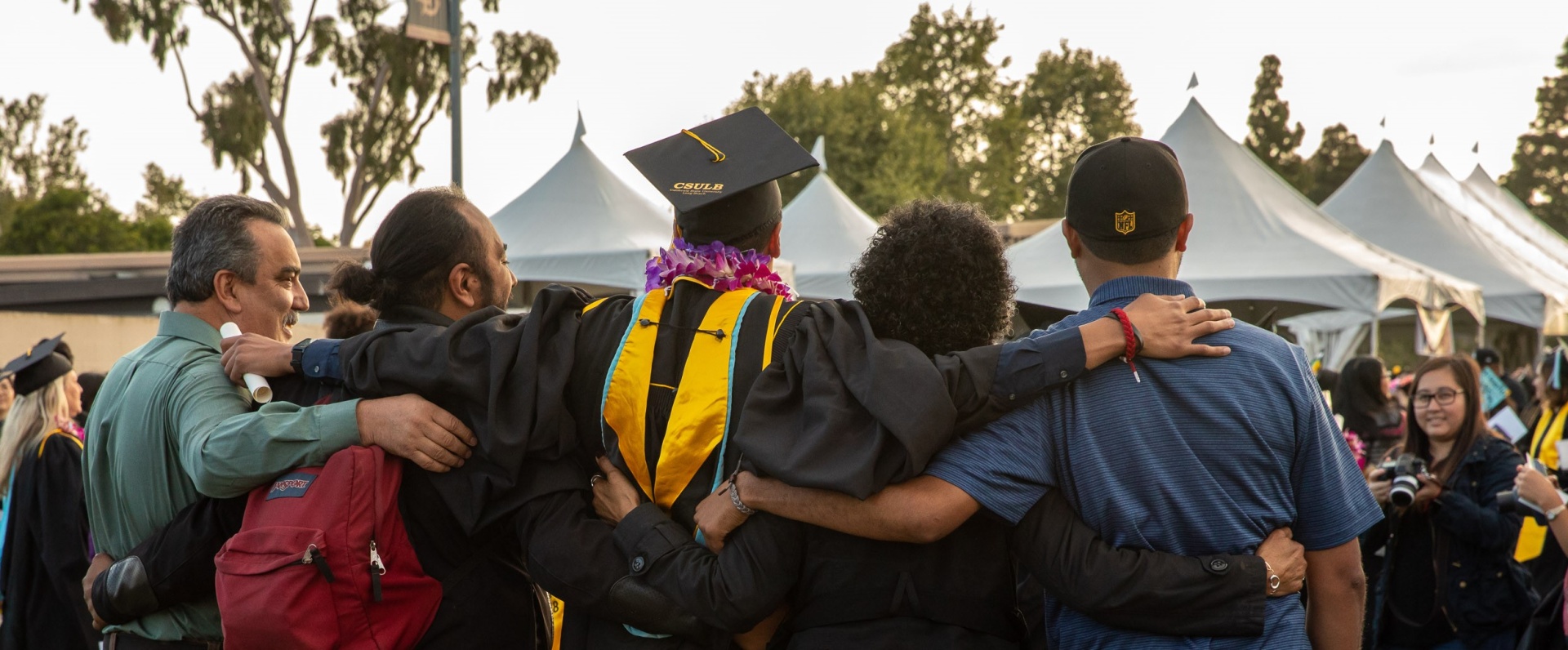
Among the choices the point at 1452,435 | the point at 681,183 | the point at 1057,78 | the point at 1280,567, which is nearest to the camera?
the point at 1280,567

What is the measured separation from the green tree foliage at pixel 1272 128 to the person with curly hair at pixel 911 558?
2422 inches

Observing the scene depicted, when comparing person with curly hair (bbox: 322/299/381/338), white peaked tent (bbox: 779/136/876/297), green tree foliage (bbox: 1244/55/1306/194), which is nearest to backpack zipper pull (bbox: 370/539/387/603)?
person with curly hair (bbox: 322/299/381/338)

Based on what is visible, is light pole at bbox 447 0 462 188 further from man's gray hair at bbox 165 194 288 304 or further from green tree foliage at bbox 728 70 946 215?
green tree foliage at bbox 728 70 946 215

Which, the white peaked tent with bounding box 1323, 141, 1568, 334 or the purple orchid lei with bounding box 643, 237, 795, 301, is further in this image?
the white peaked tent with bounding box 1323, 141, 1568, 334

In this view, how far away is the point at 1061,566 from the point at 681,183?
3.52 feet

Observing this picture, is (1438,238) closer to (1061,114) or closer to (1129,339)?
(1129,339)

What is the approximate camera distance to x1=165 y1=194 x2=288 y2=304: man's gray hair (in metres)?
2.94

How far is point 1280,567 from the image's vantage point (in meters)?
2.19

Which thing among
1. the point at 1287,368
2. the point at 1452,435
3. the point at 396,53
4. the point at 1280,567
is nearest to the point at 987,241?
the point at 1287,368

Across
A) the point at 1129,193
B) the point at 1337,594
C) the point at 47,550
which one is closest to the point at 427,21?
the point at 47,550

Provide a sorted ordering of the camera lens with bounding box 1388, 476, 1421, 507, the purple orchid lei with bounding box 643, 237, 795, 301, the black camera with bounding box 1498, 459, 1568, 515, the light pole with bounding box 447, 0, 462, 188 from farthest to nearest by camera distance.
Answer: the light pole with bounding box 447, 0, 462, 188
the camera lens with bounding box 1388, 476, 1421, 507
the black camera with bounding box 1498, 459, 1568, 515
the purple orchid lei with bounding box 643, 237, 795, 301

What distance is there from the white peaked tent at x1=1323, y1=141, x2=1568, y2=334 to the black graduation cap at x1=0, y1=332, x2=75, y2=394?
1625cm

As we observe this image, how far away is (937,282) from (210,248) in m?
1.79

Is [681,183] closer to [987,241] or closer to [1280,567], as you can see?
[987,241]
